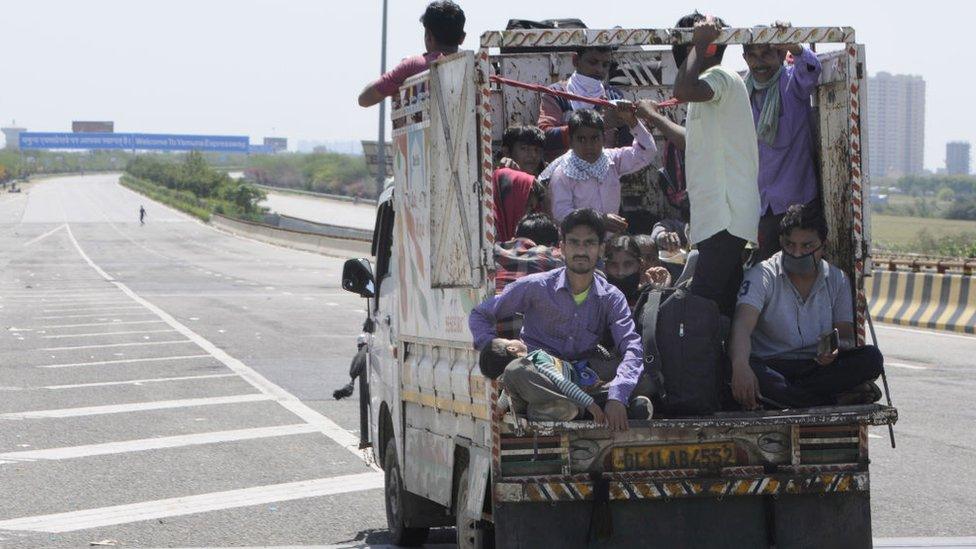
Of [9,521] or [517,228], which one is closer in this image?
[517,228]

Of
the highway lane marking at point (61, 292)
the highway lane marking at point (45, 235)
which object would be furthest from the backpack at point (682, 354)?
the highway lane marking at point (45, 235)

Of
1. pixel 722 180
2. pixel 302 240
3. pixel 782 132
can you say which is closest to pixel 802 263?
pixel 722 180

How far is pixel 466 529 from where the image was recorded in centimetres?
702

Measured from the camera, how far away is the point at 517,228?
25.1 feet

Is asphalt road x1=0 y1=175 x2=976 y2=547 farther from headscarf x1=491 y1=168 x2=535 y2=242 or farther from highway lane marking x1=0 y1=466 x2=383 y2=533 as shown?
headscarf x1=491 y1=168 x2=535 y2=242

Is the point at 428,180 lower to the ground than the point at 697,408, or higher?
higher

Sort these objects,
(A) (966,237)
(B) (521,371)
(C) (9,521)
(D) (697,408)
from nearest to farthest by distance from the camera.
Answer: (B) (521,371) → (D) (697,408) → (C) (9,521) → (A) (966,237)

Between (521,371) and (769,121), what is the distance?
2.32 m

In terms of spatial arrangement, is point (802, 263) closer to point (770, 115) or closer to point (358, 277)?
point (770, 115)

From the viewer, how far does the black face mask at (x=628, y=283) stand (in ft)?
24.2

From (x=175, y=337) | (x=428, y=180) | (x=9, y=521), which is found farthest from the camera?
(x=175, y=337)

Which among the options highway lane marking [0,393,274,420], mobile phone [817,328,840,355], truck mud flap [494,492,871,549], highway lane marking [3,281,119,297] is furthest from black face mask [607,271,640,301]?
highway lane marking [3,281,119,297]

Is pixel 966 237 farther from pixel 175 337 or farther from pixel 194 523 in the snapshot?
pixel 194 523

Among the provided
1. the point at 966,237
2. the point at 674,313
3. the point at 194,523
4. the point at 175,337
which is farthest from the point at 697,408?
the point at 966,237
